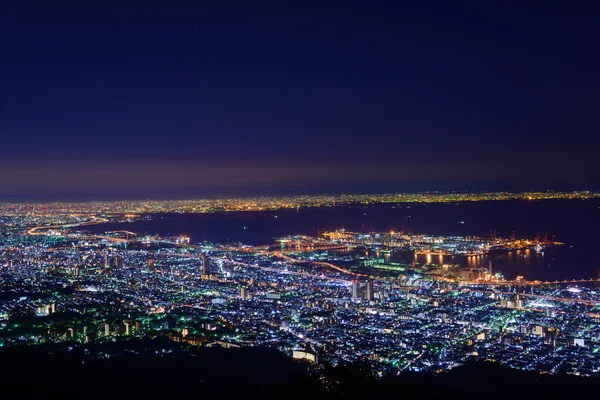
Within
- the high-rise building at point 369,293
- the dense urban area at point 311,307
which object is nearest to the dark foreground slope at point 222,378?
the dense urban area at point 311,307

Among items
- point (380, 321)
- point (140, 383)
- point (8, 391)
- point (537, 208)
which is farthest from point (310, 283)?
point (537, 208)

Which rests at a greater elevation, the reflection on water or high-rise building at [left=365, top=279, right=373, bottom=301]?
high-rise building at [left=365, top=279, right=373, bottom=301]

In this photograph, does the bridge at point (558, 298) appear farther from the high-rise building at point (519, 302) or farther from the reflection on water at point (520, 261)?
the reflection on water at point (520, 261)

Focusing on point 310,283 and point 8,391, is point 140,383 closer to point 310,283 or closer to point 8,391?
point 8,391

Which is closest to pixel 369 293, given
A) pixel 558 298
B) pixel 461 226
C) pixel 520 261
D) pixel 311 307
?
pixel 311 307

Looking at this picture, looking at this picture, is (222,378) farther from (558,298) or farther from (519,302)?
(558,298)

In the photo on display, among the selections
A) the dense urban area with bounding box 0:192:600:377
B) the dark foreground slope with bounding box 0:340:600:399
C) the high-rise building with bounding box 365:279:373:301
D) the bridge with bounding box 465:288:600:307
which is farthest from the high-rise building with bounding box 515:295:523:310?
the dark foreground slope with bounding box 0:340:600:399

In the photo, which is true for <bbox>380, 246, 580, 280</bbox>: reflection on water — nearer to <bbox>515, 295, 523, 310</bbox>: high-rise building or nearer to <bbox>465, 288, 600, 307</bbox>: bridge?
<bbox>465, 288, 600, 307</bbox>: bridge
